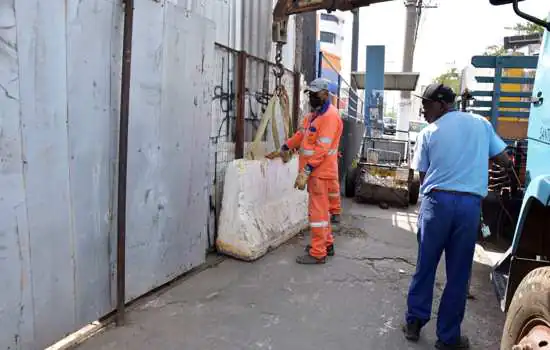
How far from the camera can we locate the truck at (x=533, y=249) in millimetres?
2215

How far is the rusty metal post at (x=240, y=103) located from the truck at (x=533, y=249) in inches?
114

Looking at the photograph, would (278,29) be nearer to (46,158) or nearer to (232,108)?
(232,108)

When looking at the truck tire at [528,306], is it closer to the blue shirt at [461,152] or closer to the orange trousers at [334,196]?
the blue shirt at [461,152]

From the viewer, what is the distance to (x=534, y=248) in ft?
9.29

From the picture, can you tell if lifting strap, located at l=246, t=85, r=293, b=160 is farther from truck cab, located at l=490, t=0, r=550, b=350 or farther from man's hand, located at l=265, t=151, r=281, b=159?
truck cab, located at l=490, t=0, r=550, b=350

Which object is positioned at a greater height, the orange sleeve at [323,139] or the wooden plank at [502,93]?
the wooden plank at [502,93]

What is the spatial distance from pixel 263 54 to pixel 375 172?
378 centimetres

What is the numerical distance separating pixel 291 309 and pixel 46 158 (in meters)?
2.21

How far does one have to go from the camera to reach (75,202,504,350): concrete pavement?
128 inches

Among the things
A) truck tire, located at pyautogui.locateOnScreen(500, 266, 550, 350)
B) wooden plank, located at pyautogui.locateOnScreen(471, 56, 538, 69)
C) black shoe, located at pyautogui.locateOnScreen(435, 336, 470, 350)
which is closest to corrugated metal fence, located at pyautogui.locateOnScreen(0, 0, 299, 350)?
black shoe, located at pyautogui.locateOnScreen(435, 336, 470, 350)

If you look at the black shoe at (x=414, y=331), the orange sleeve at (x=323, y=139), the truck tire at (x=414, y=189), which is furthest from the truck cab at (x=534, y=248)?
the truck tire at (x=414, y=189)

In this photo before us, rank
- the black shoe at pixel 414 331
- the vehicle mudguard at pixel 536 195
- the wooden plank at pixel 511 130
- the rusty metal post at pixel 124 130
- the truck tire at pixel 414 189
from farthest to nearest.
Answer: the truck tire at pixel 414 189 < the wooden plank at pixel 511 130 < the black shoe at pixel 414 331 < the rusty metal post at pixel 124 130 < the vehicle mudguard at pixel 536 195

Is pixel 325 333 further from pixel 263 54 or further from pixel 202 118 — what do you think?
pixel 263 54

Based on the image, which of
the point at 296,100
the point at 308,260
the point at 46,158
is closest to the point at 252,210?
the point at 308,260
